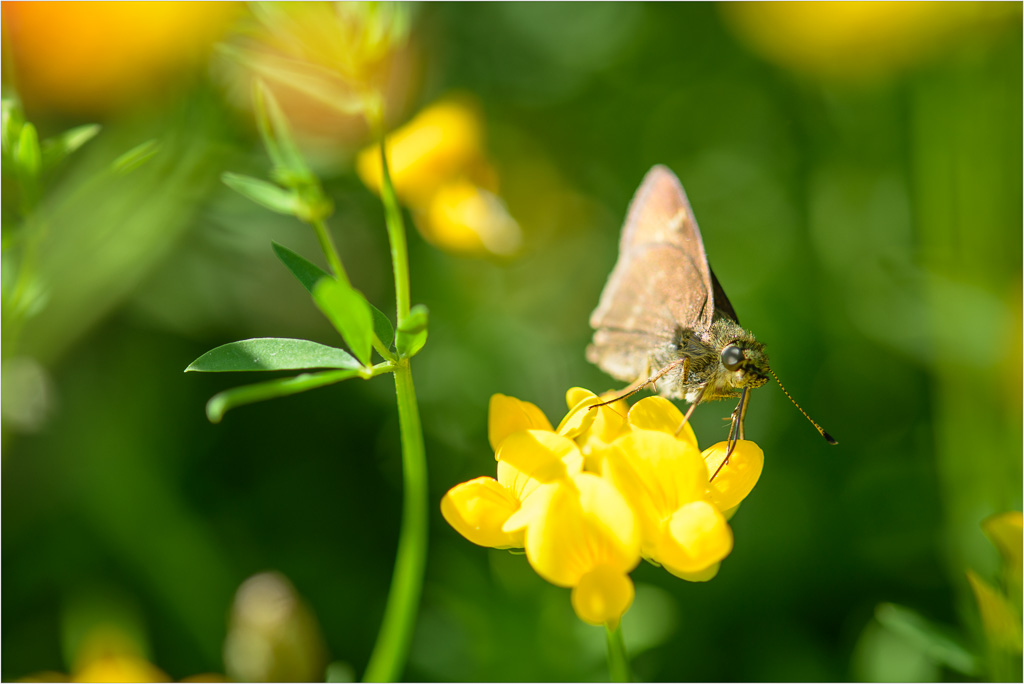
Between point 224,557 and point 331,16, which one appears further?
point 224,557

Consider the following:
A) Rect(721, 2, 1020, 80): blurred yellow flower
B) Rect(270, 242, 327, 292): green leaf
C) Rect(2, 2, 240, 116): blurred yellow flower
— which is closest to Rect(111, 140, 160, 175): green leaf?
Rect(270, 242, 327, 292): green leaf

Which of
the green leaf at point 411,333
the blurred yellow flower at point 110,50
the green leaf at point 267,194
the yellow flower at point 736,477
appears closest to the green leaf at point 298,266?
the green leaf at point 267,194

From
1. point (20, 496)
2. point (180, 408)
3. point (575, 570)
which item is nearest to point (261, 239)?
point (180, 408)

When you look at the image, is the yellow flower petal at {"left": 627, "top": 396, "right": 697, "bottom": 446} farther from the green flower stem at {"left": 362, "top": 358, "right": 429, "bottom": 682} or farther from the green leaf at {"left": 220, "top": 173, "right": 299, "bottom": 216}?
the green leaf at {"left": 220, "top": 173, "right": 299, "bottom": 216}

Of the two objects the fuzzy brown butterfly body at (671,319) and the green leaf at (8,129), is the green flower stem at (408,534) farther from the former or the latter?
the green leaf at (8,129)

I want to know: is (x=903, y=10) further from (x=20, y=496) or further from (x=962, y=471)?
(x=20, y=496)

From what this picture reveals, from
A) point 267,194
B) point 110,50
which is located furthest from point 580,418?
point 110,50
